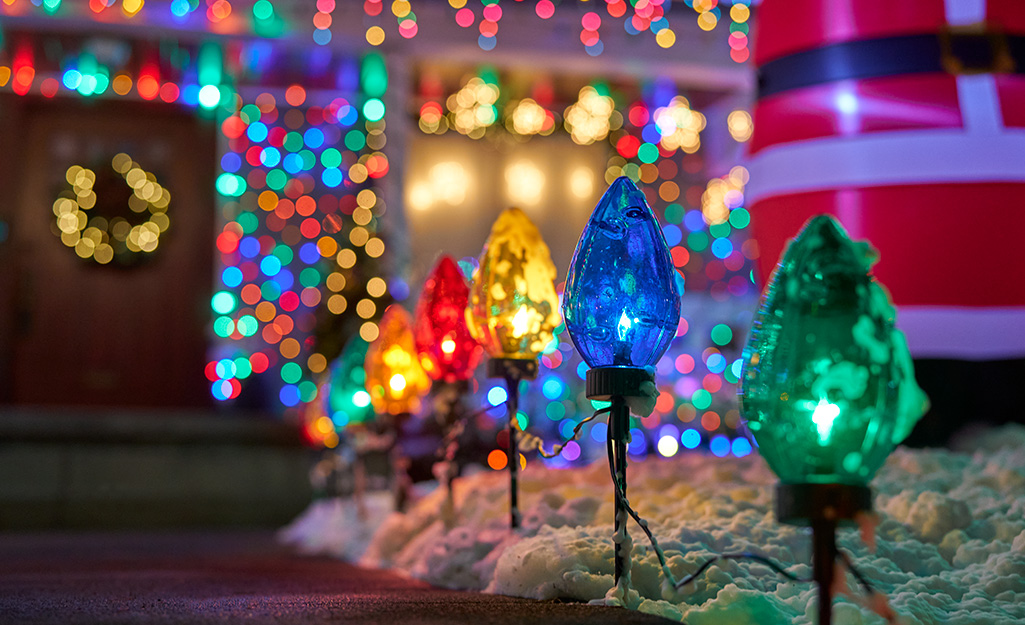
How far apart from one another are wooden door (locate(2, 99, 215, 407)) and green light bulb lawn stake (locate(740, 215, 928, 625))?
22.7ft

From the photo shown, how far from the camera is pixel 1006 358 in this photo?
2477mm

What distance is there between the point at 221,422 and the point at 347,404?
110 inches

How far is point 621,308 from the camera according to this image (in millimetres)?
1475

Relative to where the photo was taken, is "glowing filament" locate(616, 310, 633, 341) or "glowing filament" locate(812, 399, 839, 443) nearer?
"glowing filament" locate(812, 399, 839, 443)

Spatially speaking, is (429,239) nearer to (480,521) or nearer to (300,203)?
(300,203)

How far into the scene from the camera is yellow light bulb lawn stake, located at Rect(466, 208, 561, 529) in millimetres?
1822

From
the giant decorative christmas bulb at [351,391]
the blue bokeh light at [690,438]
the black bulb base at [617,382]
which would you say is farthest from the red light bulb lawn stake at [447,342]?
the blue bokeh light at [690,438]

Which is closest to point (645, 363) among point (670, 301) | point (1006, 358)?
point (670, 301)

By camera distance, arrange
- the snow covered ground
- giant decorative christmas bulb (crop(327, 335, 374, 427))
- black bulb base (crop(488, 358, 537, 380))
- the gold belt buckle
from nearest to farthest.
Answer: the snow covered ground < black bulb base (crop(488, 358, 537, 380)) < the gold belt buckle < giant decorative christmas bulb (crop(327, 335, 374, 427))

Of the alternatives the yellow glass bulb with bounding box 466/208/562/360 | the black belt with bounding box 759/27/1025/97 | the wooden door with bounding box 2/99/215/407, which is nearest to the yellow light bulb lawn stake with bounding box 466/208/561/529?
the yellow glass bulb with bounding box 466/208/562/360

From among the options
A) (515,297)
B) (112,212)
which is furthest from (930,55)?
(112,212)

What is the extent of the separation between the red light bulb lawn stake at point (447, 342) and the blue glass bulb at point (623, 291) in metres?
0.73

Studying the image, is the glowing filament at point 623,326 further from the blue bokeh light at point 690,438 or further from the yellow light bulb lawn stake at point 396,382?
the blue bokeh light at point 690,438

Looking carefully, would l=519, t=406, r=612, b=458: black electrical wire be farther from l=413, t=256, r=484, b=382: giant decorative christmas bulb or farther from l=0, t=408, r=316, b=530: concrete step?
l=0, t=408, r=316, b=530: concrete step
